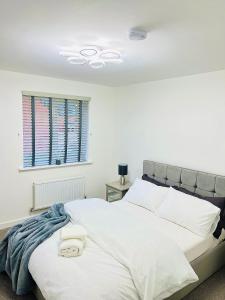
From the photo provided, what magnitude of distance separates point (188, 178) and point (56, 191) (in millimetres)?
2172

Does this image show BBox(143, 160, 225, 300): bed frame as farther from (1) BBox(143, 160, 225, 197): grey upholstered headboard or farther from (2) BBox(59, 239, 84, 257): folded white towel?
(2) BBox(59, 239, 84, 257): folded white towel

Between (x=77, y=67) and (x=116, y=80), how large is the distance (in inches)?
38.4

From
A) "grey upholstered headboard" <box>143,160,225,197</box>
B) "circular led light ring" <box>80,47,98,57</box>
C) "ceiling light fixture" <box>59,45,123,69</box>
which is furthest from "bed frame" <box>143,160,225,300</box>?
"circular led light ring" <box>80,47,98,57</box>

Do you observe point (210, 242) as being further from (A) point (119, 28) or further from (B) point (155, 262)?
(A) point (119, 28)

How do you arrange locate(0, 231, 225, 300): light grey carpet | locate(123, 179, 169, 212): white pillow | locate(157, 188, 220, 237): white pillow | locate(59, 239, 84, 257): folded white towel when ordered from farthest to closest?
locate(123, 179, 169, 212): white pillow
locate(157, 188, 220, 237): white pillow
locate(0, 231, 225, 300): light grey carpet
locate(59, 239, 84, 257): folded white towel

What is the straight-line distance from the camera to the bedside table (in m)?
3.99

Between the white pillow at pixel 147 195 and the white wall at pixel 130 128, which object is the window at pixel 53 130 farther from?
the white pillow at pixel 147 195

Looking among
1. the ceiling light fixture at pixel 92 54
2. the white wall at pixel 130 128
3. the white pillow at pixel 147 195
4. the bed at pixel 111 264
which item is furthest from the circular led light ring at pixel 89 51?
the white pillow at pixel 147 195

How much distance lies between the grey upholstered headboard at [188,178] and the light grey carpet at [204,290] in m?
0.95

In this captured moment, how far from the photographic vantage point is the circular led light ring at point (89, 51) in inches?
83.2

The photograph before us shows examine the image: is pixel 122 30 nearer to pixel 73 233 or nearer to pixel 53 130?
pixel 73 233

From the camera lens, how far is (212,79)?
296 centimetres

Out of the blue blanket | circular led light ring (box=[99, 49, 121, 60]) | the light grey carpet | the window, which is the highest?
circular led light ring (box=[99, 49, 121, 60])

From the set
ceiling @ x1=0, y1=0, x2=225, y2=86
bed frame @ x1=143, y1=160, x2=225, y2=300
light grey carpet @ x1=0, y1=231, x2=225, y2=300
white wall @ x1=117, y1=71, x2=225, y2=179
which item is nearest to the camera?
ceiling @ x1=0, y1=0, x2=225, y2=86
